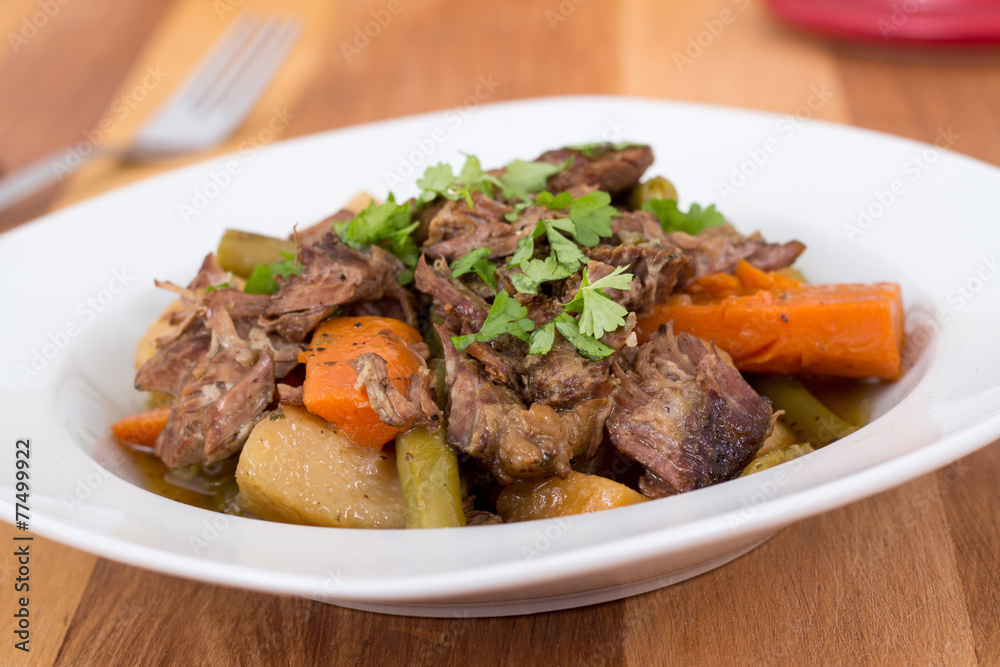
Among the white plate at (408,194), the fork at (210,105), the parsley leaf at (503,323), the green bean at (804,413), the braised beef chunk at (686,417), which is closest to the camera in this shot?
the white plate at (408,194)

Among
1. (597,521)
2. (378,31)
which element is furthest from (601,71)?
(597,521)

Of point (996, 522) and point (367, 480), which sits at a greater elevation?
point (367, 480)

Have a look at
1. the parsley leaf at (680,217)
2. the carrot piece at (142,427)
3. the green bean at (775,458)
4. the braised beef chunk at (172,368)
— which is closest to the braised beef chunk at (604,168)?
the parsley leaf at (680,217)

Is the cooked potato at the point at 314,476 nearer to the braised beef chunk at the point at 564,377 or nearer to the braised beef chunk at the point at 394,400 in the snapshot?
the braised beef chunk at the point at 394,400

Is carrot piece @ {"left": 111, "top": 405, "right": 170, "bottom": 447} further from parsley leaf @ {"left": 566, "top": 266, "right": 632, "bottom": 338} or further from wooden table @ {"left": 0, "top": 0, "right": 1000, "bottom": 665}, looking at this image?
parsley leaf @ {"left": 566, "top": 266, "right": 632, "bottom": 338}

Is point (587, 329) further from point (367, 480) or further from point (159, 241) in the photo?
point (159, 241)

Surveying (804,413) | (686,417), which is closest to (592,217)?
(686,417)

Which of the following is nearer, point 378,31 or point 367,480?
point 367,480
